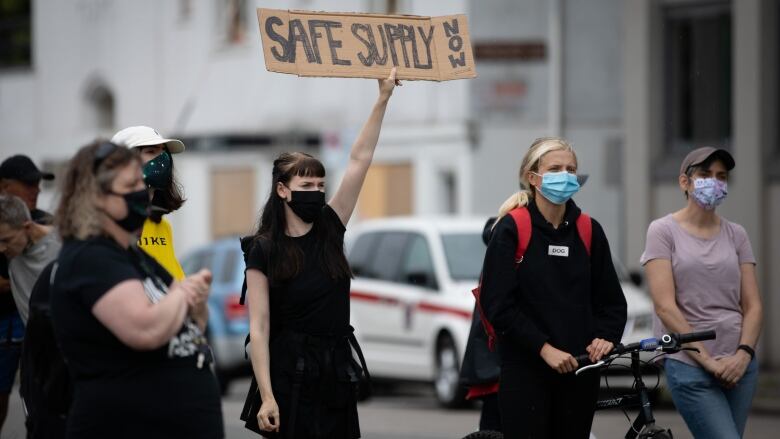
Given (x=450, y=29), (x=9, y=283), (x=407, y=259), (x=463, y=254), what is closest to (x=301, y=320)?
(x=450, y=29)

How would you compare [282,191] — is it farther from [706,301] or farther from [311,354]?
[706,301]

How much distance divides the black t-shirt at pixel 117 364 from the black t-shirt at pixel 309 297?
1.16 meters

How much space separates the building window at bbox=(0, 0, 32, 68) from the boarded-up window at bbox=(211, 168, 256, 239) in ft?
28.5

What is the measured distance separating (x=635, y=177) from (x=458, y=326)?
18.1 ft

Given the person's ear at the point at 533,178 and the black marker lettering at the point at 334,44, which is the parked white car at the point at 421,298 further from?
the person's ear at the point at 533,178

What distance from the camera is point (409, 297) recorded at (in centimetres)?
1523

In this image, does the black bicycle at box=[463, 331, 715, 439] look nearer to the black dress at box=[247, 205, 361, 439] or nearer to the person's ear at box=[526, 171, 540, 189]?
the person's ear at box=[526, 171, 540, 189]

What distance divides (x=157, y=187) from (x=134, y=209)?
175 cm

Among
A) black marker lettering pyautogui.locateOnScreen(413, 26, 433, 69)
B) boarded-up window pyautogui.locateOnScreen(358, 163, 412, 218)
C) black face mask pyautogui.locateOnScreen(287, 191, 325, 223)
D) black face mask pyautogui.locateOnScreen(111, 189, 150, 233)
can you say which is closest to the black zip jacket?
black face mask pyautogui.locateOnScreen(287, 191, 325, 223)

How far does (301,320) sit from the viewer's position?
20.4 feet

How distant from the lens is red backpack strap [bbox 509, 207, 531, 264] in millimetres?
6277

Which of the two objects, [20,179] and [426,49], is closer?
[426,49]

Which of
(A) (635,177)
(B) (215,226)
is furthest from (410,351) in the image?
(B) (215,226)

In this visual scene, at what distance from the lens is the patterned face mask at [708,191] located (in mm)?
7098
